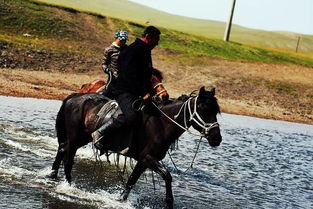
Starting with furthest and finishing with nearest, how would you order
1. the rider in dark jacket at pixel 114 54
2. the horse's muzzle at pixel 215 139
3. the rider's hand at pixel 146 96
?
the rider in dark jacket at pixel 114 54, the rider's hand at pixel 146 96, the horse's muzzle at pixel 215 139

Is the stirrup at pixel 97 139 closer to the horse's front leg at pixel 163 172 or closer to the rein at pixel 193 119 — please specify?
the horse's front leg at pixel 163 172

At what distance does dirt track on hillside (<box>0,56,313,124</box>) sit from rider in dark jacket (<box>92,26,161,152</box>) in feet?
52.2

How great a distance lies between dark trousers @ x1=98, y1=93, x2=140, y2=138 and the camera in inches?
405

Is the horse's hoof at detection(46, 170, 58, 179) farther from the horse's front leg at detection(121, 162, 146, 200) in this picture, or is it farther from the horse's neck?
the horse's neck

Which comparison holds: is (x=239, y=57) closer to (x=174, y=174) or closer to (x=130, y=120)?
(x=174, y=174)

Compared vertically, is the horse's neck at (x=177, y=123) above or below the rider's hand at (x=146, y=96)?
below

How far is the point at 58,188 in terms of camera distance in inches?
428

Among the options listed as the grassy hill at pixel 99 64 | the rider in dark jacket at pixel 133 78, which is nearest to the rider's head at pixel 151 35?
the rider in dark jacket at pixel 133 78

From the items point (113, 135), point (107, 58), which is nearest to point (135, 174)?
point (113, 135)

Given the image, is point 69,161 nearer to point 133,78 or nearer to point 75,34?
point 133,78

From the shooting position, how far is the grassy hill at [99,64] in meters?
31.4

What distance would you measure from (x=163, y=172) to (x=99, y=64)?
2658 cm

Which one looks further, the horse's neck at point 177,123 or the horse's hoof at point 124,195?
the horse's hoof at point 124,195

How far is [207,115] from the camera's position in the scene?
9.67 meters
